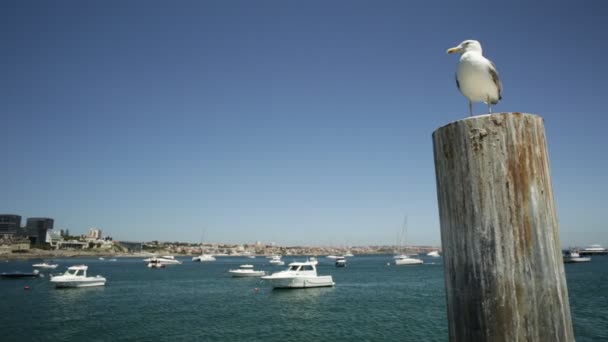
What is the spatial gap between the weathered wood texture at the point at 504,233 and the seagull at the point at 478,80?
5.33 ft

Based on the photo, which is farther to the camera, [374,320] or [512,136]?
[374,320]

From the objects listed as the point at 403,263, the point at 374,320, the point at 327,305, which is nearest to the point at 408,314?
the point at 374,320

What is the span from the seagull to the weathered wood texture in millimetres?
1624

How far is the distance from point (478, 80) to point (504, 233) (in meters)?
2.22

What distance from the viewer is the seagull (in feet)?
13.4

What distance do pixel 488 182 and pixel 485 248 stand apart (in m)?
0.41

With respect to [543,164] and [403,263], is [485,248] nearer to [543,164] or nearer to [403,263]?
[543,164]

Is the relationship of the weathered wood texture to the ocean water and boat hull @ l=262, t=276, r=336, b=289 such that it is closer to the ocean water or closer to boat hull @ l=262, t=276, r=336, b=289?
the ocean water

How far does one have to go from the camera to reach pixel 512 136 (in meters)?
2.51

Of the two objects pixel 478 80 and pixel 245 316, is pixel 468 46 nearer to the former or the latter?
pixel 478 80

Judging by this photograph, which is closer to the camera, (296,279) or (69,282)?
(296,279)

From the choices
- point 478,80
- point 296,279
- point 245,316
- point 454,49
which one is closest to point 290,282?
point 296,279

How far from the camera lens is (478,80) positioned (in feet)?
13.5

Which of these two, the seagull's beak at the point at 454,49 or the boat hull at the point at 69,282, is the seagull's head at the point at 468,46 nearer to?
the seagull's beak at the point at 454,49
